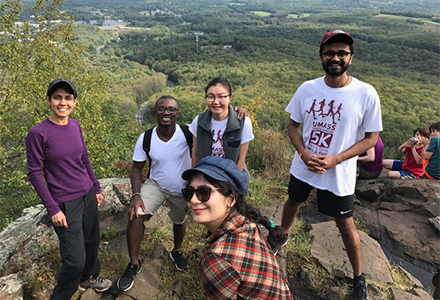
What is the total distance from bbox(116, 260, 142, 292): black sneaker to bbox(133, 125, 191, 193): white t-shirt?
2.18ft

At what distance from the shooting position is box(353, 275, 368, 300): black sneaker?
2160mm

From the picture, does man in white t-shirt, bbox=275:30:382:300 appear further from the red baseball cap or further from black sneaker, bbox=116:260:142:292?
black sneaker, bbox=116:260:142:292

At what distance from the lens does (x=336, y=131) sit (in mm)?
1990

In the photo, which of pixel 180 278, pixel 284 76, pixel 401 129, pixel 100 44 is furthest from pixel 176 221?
pixel 100 44

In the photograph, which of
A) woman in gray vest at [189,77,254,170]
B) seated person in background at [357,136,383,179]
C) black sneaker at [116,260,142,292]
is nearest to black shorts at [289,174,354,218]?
woman in gray vest at [189,77,254,170]

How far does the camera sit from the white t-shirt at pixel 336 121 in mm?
1910

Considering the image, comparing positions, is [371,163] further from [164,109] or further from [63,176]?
[63,176]

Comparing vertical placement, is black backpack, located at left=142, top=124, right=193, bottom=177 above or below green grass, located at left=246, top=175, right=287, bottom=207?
above

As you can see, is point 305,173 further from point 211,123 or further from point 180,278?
point 180,278

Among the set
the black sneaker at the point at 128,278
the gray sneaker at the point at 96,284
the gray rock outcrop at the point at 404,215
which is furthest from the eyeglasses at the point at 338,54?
the gray rock outcrop at the point at 404,215

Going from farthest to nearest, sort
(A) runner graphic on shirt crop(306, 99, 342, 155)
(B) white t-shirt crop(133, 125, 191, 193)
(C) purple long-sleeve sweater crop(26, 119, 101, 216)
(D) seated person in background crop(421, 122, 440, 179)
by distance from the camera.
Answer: (D) seated person in background crop(421, 122, 440, 179)
(B) white t-shirt crop(133, 125, 191, 193)
(A) runner graphic on shirt crop(306, 99, 342, 155)
(C) purple long-sleeve sweater crop(26, 119, 101, 216)

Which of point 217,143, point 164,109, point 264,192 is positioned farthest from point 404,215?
point 164,109

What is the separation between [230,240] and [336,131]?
1235 mm

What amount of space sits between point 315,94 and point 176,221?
1.51m
